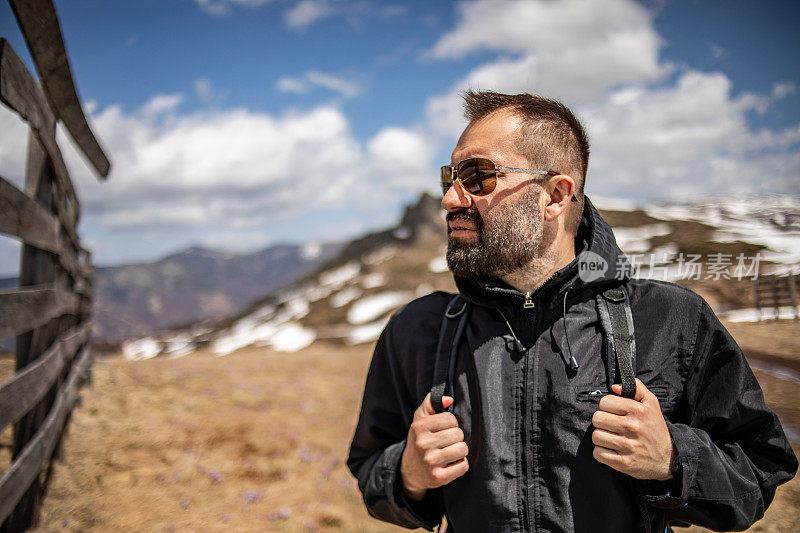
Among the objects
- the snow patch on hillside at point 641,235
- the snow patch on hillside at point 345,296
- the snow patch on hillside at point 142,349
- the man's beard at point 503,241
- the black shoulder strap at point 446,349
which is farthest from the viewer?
the snow patch on hillside at point 142,349

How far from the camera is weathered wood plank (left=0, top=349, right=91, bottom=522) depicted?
146 inches

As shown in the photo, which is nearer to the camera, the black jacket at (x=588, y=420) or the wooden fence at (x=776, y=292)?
the black jacket at (x=588, y=420)

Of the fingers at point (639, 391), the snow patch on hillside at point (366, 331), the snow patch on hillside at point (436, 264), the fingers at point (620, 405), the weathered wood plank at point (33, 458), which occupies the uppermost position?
the snow patch on hillside at point (436, 264)

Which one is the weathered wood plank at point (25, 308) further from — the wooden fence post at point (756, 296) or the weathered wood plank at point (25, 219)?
the wooden fence post at point (756, 296)

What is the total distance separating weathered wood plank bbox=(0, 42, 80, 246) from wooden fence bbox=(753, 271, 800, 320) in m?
6.17

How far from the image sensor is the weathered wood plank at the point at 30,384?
3748 mm

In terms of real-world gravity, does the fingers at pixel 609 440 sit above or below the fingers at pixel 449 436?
above

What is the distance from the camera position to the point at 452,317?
259cm

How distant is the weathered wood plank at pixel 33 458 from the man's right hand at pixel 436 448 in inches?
134

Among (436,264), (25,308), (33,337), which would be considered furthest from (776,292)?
(436,264)

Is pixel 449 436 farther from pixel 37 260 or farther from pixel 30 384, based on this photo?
pixel 37 260

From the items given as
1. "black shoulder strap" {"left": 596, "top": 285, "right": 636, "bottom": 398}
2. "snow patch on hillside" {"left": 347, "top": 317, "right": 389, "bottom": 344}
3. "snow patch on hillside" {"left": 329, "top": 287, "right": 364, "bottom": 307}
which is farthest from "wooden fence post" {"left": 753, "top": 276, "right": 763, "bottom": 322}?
"snow patch on hillside" {"left": 329, "top": 287, "right": 364, "bottom": 307}

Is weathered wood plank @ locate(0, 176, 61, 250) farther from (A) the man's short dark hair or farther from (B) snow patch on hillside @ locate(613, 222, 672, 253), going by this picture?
(B) snow patch on hillside @ locate(613, 222, 672, 253)

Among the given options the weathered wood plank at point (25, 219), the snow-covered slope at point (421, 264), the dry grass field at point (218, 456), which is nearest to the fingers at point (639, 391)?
the snow-covered slope at point (421, 264)
